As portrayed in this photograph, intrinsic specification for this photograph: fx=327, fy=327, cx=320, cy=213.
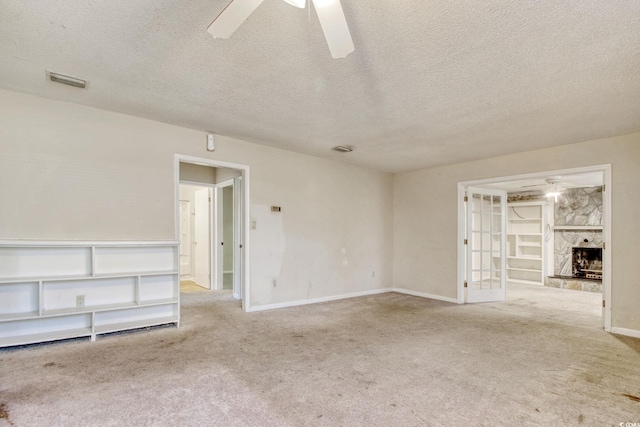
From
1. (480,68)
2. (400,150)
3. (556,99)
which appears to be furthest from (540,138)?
(480,68)

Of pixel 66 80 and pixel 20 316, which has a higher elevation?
pixel 66 80

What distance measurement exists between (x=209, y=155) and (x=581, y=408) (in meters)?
4.31

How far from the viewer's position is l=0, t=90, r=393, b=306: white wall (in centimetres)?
314

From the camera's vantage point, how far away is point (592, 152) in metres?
4.19

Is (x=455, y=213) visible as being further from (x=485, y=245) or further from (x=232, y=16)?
(x=232, y=16)

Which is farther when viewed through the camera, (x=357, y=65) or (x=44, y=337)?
(x=44, y=337)

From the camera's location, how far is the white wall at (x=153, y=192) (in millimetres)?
3141

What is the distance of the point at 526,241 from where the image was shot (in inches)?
327

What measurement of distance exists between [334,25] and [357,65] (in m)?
0.90

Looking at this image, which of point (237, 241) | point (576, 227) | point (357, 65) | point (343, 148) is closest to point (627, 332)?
point (343, 148)

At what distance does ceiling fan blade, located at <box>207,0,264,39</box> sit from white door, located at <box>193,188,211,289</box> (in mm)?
5315

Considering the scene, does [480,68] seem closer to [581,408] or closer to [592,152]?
[581,408]

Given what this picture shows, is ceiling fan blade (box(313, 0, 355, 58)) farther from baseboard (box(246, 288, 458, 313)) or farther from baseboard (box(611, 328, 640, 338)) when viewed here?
baseboard (box(611, 328, 640, 338))

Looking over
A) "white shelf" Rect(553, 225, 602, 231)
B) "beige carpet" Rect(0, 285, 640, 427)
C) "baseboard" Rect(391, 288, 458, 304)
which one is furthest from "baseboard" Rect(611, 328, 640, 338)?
"white shelf" Rect(553, 225, 602, 231)
